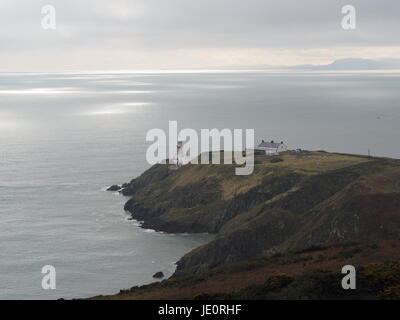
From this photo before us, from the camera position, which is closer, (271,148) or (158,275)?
(158,275)

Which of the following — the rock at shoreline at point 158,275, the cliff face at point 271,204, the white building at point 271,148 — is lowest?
the rock at shoreline at point 158,275

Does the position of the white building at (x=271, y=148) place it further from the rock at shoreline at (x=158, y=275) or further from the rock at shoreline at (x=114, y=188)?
the rock at shoreline at (x=158, y=275)

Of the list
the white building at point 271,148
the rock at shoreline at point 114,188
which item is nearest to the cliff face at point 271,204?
the rock at shoreline at point 114,188

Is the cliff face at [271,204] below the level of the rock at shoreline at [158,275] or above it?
above

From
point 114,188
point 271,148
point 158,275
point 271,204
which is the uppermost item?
point 271,148

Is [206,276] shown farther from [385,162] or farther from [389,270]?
[385,162]

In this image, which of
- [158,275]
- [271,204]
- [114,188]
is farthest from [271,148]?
[158,275]

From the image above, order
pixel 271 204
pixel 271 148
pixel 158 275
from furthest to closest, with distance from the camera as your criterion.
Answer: pixel 271 148 < pixel 271 204 < pixel 158 275

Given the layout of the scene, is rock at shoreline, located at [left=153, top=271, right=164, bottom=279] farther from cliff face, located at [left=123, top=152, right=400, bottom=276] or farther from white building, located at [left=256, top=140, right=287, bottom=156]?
white building, located at [left=256, top=140, right=287, bottom=156]

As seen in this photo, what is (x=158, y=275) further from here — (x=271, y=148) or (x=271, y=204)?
(x=271, y=148)

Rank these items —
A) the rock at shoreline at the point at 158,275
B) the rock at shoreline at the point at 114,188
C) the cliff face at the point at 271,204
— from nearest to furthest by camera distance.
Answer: the cliff face at the point at 271,204 < the rock at shoreline at the point at 158,275 < the rock at shoreline at the point at 114,188
